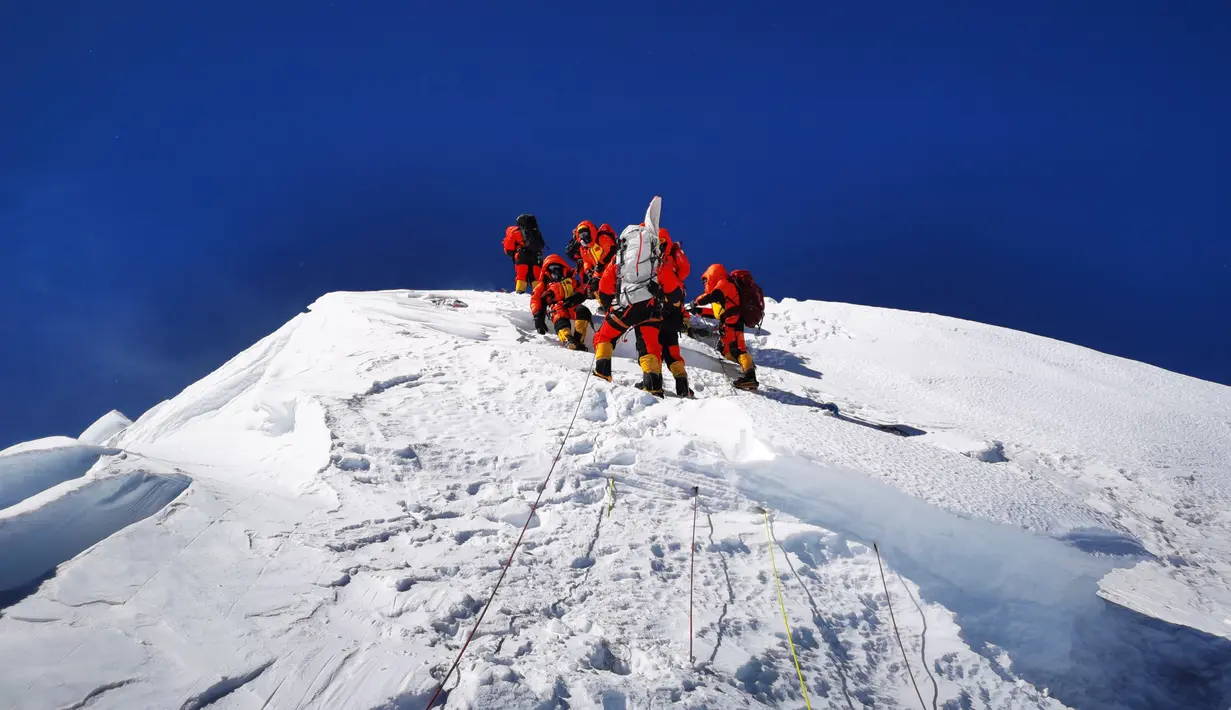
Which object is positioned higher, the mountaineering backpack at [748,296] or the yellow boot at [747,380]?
the mountaineering backpack at [748,296]

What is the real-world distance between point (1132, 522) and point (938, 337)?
19.8 feet

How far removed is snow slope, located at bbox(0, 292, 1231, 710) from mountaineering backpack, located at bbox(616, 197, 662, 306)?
155 centimetres

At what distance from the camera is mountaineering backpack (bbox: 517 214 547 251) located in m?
11.1

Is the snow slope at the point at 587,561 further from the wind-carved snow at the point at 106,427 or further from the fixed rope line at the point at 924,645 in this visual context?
the wind-carved snow at the point at 106,427

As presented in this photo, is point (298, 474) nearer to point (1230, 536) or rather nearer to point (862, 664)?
point (862, 664)

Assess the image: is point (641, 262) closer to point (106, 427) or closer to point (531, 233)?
point (531, 233)

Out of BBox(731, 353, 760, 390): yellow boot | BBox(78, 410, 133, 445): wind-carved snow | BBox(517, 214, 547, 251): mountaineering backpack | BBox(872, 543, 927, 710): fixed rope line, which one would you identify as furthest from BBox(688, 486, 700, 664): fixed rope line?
BBox(78, 410, 133, 445): wind-carved snow

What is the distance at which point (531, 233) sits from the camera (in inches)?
440

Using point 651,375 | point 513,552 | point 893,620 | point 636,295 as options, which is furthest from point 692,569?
point 636,295

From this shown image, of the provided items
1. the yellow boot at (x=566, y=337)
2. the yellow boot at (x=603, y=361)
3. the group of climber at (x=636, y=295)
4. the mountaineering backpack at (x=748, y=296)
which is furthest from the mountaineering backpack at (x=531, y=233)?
the yellow boot at (x=603, y=361)

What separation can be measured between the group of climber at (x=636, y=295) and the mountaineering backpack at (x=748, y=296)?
0.05ft

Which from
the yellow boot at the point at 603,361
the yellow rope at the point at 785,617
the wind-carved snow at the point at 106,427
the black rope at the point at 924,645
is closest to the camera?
the yellow rope at the point at 785,617

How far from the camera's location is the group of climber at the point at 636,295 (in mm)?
7047

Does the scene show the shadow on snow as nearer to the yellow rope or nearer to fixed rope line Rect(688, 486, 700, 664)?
the yellow rope
